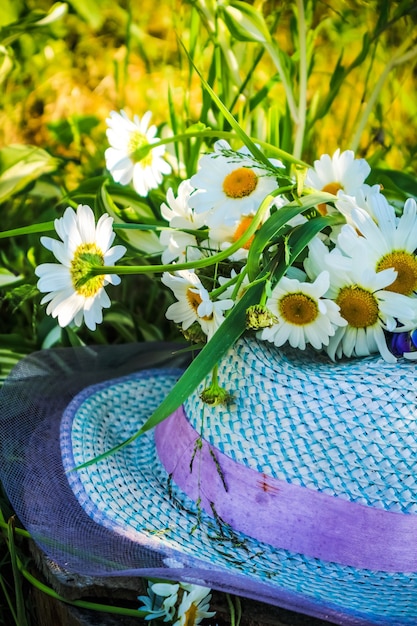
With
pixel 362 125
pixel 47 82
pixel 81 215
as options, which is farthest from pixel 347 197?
pixel 47 82

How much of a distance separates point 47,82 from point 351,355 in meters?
1.77

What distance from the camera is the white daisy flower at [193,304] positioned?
0.71 m

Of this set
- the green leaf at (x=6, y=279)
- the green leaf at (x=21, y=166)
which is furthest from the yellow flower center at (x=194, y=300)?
the green leaf at (x=21, y=166)

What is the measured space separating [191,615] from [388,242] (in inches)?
17.6

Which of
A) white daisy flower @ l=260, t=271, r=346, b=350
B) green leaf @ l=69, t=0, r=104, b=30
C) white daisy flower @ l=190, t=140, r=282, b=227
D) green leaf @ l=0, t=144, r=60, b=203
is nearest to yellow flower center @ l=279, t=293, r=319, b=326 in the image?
white daisy flower @ l=260, t=271, r=346, b=350

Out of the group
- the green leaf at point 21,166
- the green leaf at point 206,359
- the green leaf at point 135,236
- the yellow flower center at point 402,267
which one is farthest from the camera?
the green leaf at point 21,166

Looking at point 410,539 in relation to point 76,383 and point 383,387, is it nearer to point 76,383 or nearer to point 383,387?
point 383,387

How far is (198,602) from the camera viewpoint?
76 centimetres

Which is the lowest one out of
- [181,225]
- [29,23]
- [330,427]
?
[330,427]

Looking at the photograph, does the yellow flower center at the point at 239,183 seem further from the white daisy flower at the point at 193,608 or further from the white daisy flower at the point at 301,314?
the white daisy flower at the point at 193,608

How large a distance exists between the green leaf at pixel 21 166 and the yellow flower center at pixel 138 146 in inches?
16.0

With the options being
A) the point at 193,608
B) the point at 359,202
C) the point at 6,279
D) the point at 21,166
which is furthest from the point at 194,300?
the point at 21,166

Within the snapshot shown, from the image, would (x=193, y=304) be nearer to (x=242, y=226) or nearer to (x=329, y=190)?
(x=242, y=226)

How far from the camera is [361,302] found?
763mm
